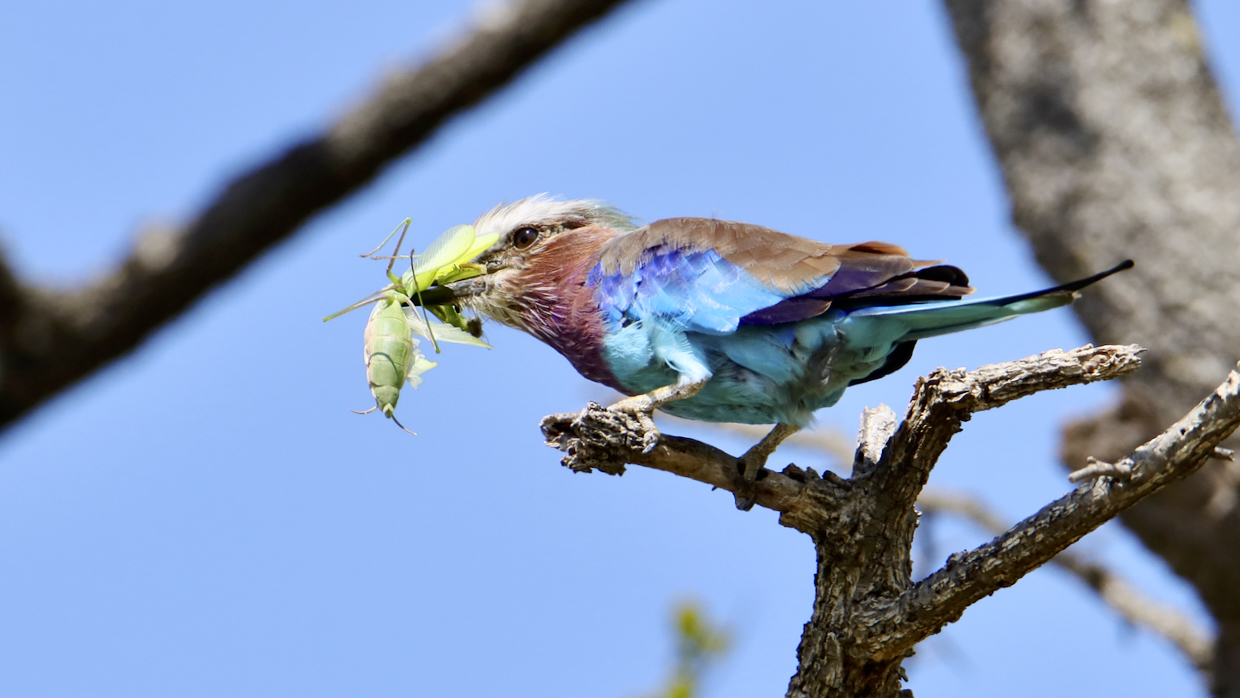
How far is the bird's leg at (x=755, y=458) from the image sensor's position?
4418mm

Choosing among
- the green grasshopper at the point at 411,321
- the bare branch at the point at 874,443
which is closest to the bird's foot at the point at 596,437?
the bare branch at the point at 874,443

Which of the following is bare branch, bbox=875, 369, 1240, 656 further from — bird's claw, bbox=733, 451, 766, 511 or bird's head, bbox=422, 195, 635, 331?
bird's head, bbox=422, 195, 635, 331

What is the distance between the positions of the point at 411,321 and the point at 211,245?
3.33 ft

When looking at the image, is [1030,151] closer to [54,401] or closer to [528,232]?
[528,232]

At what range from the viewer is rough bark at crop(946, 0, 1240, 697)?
8180 mm

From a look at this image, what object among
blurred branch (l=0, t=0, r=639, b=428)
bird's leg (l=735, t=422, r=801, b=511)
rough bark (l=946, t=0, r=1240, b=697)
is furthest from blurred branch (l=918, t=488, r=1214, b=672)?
blurred branch (l=0, t=0, r=639, b=428)

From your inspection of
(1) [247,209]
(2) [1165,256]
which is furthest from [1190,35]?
(1) [247,209]

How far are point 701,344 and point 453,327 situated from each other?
1.31m

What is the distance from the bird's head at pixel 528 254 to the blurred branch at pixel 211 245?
0.78 metres

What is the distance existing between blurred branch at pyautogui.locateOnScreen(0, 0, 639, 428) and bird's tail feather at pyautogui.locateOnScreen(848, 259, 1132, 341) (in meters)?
1.88

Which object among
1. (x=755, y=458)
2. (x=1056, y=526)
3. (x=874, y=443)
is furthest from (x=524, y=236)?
(x=1056, y=526)

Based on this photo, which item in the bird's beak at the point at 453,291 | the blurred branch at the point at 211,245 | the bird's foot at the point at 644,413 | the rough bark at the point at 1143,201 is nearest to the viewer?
the bird's foot at the point at 644,413

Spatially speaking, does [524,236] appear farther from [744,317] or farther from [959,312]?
[959,312]

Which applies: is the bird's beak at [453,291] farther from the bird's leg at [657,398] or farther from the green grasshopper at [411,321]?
the bird's leg at [657,398]
